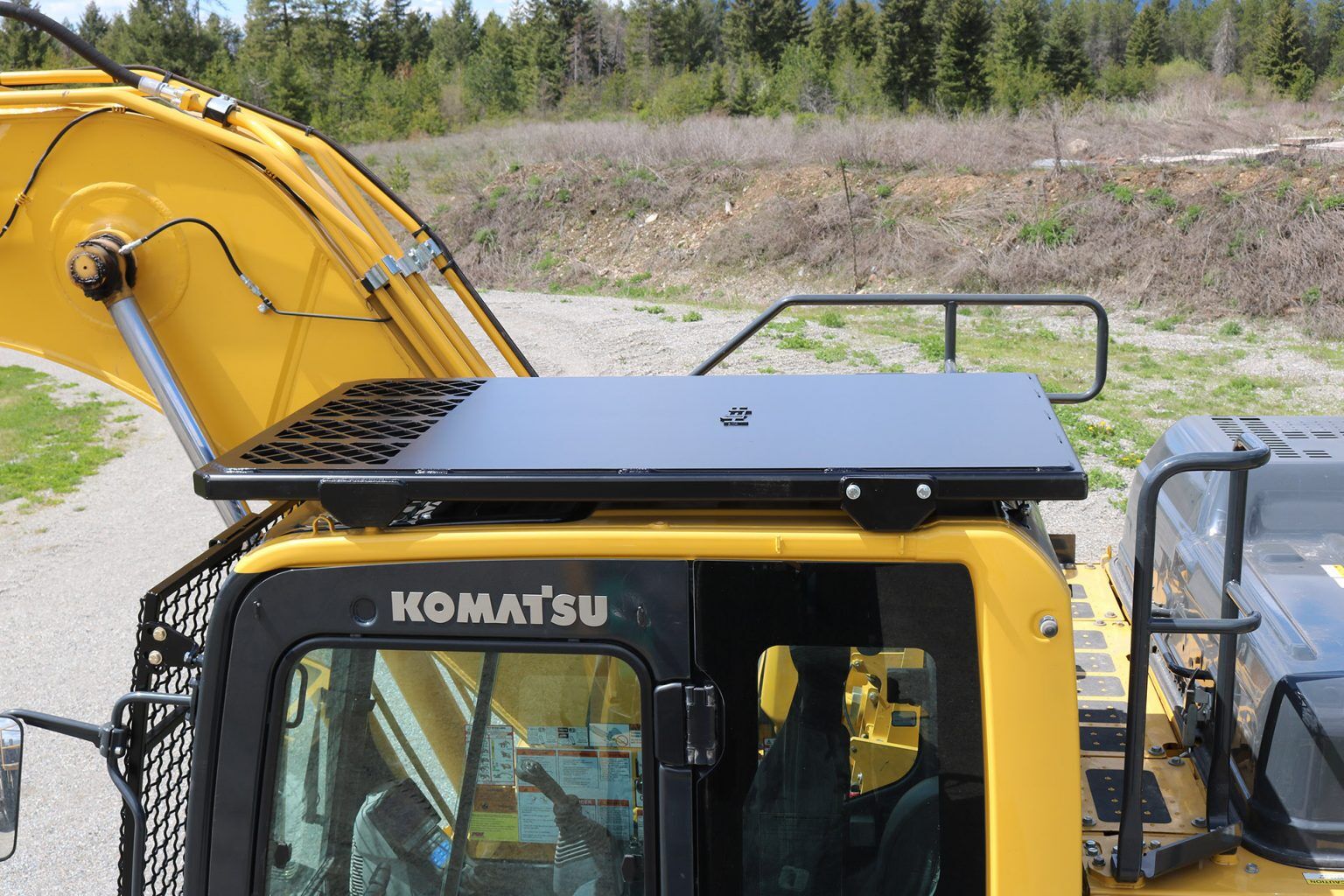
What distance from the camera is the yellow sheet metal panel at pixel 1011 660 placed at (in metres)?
1.75

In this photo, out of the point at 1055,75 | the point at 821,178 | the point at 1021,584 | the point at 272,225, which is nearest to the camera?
the point at 1021,584

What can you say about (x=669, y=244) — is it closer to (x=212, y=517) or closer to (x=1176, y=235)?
(x=1176, y=235)

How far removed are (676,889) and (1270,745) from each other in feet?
3.91

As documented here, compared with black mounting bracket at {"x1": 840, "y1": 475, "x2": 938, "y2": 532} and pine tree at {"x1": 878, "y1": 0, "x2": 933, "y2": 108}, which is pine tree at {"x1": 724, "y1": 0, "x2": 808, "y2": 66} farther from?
black mounting bracket at {"x1": 840, "y1": 475, "x2": 938, "y2": 532}

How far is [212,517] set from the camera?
36.8ft

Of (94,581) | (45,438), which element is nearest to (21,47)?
(45,438)

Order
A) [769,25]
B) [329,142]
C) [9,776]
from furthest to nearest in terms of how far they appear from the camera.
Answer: [769,25]
[329,142]
[9,776]

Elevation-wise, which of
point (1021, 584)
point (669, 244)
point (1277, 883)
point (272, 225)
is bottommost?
point (669, 244)

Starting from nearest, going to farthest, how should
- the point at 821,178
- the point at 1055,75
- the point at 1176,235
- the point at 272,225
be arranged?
1. the point at 272,225
2. the point at 1176,235
3. the point at 821,178
4. the point at 1055,75

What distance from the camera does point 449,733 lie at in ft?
6.31

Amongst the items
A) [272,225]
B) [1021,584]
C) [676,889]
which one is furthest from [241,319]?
[1021,584]

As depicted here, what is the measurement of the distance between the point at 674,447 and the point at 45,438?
48.1 feet

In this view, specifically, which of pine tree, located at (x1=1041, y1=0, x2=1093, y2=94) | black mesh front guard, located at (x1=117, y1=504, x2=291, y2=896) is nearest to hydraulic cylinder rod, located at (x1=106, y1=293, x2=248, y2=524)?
black mesh front guard, located at (x1=117, y1=504, x2=291, y2=896)

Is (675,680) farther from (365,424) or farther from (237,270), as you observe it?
(237,270)
